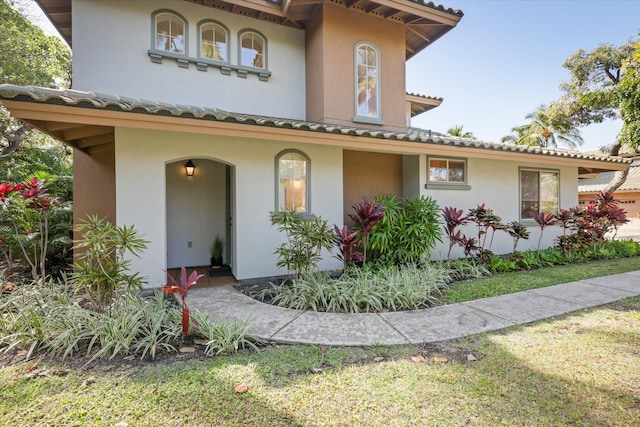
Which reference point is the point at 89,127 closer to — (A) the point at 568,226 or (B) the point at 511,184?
(B) the point at 511,184

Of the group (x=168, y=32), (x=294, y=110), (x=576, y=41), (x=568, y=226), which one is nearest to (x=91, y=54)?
(x=168, y=32)

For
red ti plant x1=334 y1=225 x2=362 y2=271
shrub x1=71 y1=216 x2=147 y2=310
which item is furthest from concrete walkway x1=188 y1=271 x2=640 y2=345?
red ti plant x1=334 y1=225 x2=362 y2=271

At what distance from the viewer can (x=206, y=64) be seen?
7.32m

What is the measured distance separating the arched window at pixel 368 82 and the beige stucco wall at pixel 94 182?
6.07m

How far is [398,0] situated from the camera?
7.72m

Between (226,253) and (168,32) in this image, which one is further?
(226,253)

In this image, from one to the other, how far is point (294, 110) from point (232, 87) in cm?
170

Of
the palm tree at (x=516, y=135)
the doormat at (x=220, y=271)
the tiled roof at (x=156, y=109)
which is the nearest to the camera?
the tiled roof at (x=156, y=109)

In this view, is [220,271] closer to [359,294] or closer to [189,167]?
[189,167]

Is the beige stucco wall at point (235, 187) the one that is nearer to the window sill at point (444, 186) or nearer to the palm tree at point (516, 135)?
the window sill at point (444, 186)

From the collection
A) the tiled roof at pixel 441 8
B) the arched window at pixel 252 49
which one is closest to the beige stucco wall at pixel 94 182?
the arched window at pixel 252 49

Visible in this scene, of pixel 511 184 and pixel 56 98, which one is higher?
pixel 56 98

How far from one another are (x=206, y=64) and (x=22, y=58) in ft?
22.6

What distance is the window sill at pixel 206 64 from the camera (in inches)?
274
